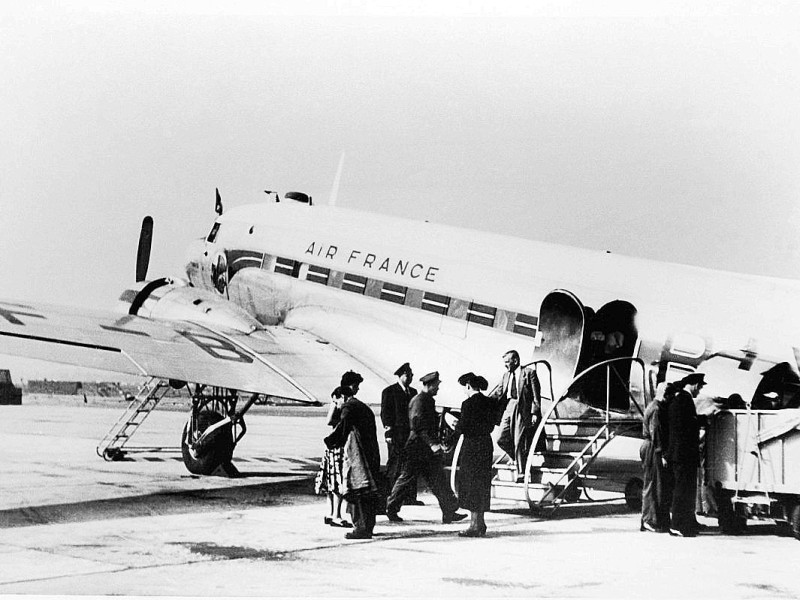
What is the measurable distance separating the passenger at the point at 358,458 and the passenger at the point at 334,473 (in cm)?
8

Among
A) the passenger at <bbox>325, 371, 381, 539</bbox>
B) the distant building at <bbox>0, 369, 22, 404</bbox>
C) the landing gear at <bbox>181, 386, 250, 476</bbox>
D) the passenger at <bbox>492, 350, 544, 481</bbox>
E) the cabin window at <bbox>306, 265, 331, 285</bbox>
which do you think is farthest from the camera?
the distant building at <bbox>0, 369, 22, 404</bbox>

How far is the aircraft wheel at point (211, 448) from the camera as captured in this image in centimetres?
1212

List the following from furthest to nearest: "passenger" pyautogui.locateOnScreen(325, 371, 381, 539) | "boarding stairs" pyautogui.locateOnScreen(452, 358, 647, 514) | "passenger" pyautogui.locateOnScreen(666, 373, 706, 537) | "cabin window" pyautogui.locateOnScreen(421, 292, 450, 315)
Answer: "cabin window" pyautogui.locateOnScreen(421, 292, 450, 315)
"boarding stairs" pyautogui.locateOnScreen(452, 358, 647, 514)
"passenger" pyautogui.locateOnScreen(666, 373, 706, 537)
"passenger" pyautogui.locateOnScreen(325, 371, 381, 539)

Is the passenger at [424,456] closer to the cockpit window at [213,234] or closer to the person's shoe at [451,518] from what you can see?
the person's shoe at [451,518]

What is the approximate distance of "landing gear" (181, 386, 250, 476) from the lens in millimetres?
12047

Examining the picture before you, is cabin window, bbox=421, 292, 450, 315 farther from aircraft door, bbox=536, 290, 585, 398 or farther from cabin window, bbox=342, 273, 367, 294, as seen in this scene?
aircraft door, bbox=536, 290, 585, 398

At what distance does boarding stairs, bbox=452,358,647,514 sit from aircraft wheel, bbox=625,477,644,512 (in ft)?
0.04

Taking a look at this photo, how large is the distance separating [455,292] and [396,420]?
255 centimetres

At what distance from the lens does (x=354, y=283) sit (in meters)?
12.9

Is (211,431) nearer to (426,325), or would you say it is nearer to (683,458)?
(426,325)

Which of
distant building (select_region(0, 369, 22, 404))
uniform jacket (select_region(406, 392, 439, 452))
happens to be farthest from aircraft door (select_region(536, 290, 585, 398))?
distant building (select_region(0, 369, 22, 404))

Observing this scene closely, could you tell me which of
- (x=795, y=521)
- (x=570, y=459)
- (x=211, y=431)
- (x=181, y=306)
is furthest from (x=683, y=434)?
(x=181, y=306)

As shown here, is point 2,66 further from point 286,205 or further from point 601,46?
point 601,46

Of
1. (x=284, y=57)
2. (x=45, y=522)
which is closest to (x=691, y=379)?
(x=284, y=57)
